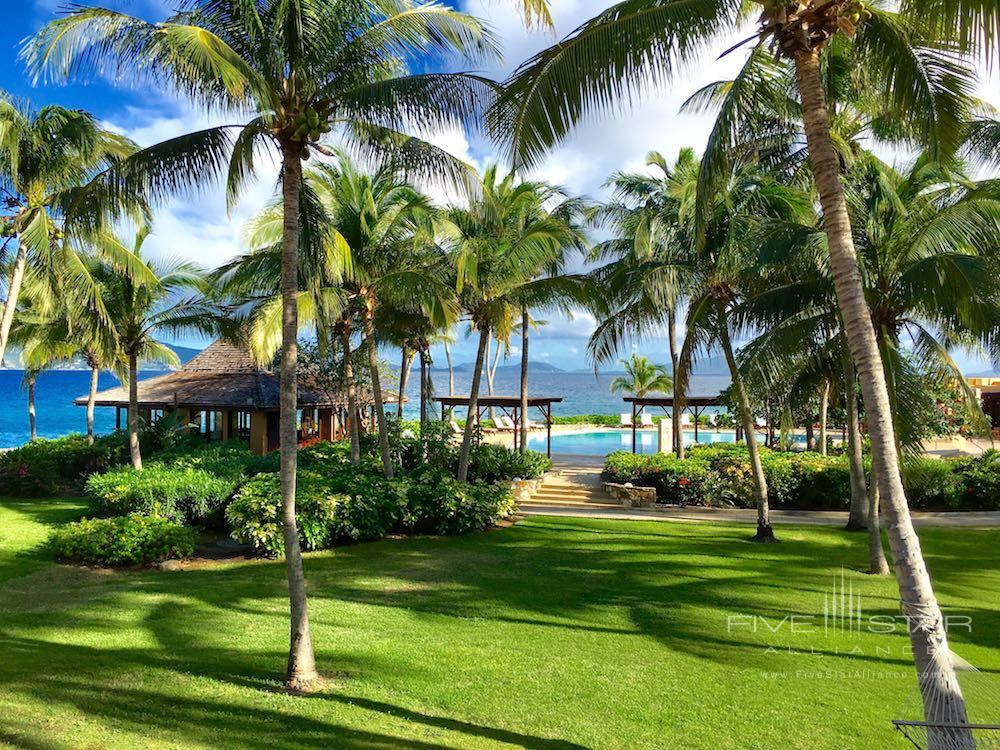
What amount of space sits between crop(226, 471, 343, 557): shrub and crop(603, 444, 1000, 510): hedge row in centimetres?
922

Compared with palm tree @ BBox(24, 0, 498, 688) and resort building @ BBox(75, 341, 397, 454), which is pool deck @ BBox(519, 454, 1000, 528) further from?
palm tree @ BBox(24, 0, 498, 688)

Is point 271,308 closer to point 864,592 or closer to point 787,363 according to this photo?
point 787,363

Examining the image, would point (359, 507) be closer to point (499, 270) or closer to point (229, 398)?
point (499, 270)

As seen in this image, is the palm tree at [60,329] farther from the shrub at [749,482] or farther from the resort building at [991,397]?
the resort building at [991,397]

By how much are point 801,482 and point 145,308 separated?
1754cm

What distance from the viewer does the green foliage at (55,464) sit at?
58.3ft

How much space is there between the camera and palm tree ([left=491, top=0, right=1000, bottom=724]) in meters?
4.24

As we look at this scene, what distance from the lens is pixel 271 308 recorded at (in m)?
14.6

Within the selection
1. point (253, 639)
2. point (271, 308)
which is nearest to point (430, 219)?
point (271, 308)

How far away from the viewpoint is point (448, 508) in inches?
527

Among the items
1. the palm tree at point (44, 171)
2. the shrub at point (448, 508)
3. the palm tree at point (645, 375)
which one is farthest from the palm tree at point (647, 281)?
the palm tree at point (645, 375)

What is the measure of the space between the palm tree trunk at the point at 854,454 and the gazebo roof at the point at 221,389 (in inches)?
605

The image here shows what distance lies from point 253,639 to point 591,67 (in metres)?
6.57

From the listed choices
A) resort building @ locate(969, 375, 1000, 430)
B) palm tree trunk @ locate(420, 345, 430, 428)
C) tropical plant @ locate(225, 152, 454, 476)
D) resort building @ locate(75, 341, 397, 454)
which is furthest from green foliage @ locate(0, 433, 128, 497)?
resort building @ locate(969, 375, 1000, 430)
